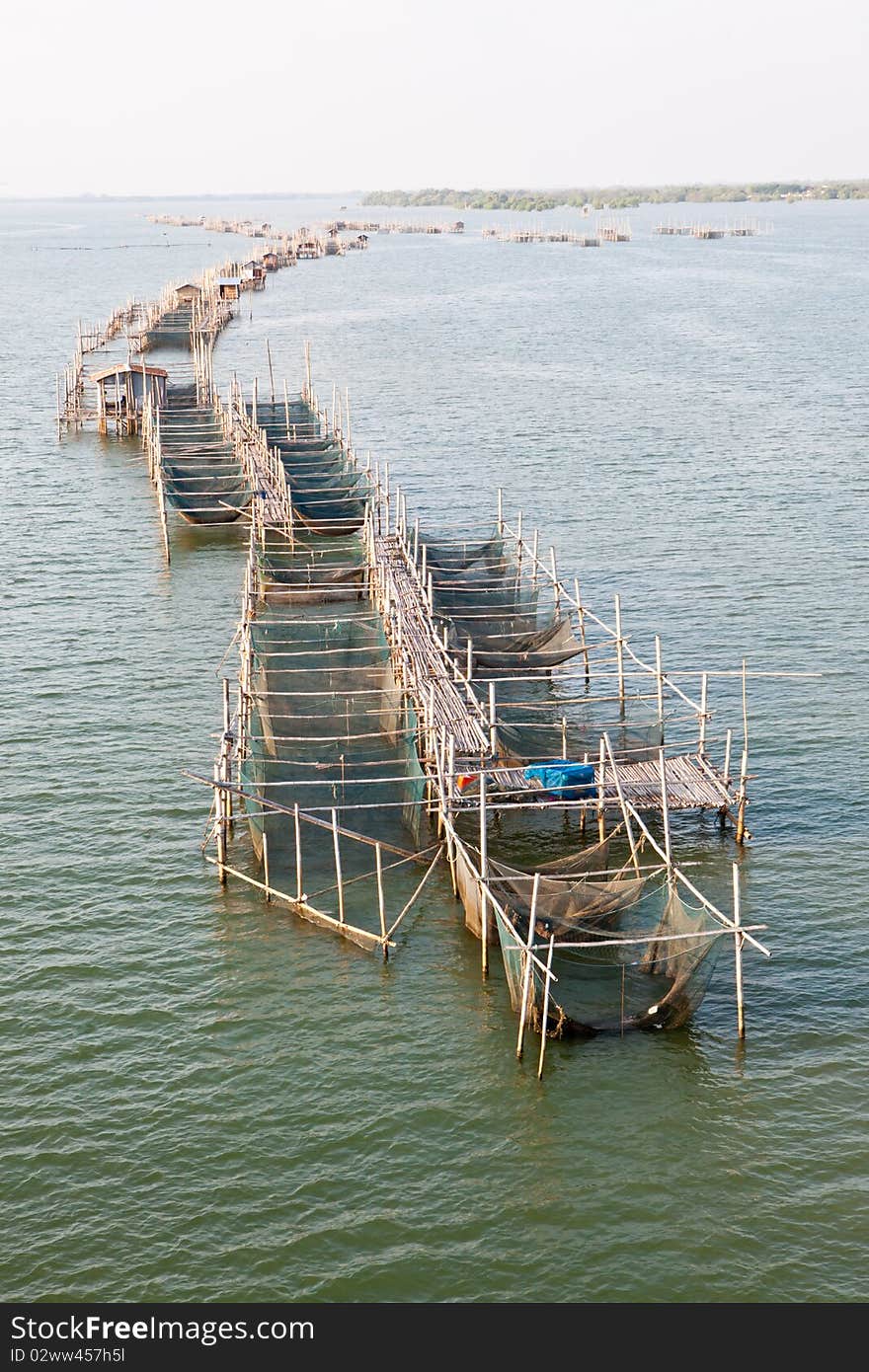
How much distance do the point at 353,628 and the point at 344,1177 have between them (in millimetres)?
20473

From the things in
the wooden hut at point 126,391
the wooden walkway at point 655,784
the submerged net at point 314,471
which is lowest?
the wooden walkway at point 655,784

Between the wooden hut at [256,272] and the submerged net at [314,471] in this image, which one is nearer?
the submerged net at [314,471]

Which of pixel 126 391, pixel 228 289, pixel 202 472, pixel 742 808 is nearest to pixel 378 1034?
pixel 742 808

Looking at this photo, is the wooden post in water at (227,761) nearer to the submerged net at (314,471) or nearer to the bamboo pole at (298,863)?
the bamboo pole at (298,863)

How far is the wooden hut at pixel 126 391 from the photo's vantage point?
77438 millimetres

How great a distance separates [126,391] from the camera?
260 ft

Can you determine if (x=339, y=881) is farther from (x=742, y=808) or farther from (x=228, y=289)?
(x=228, y=289)

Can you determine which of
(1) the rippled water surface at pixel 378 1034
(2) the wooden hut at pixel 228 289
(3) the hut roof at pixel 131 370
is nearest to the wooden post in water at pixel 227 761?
(1) the rippled water surface at pixel 378 1034

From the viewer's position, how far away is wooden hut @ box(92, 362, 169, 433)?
77.4 metres

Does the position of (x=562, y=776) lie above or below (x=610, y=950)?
above

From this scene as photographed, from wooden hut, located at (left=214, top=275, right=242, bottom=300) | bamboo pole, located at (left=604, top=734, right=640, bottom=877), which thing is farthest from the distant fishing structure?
wooden hut, located at (left=214, top=275, right=242, bottom=300)

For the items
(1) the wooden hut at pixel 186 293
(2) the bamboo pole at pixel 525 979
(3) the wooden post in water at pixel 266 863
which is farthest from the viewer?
(1) the wooden hut at pixel 186 293

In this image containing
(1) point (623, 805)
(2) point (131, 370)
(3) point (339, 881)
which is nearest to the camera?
(3) point (339, 881)

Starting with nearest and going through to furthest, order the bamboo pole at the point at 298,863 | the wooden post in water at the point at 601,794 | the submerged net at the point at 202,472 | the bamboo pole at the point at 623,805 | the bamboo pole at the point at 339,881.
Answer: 1. the bamboo pole at the point at 339,881
2. the bamboo pole at the point at 298,863
3. the bamboo pole at the point at 623,805
4. the wooden post in water at the point at 601,794
5. the submerged net at the point at 202,472
